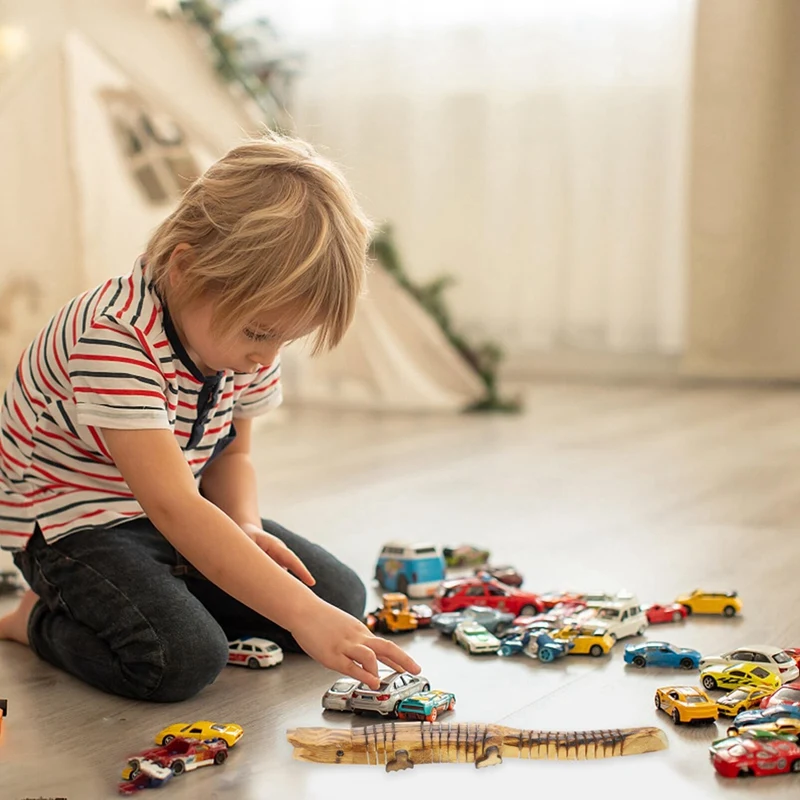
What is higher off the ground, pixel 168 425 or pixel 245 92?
pixel 245 92

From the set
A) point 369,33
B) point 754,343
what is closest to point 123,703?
point 754,343

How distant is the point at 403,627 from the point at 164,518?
32cm

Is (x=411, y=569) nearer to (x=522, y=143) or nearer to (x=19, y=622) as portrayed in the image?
(x=19, y=622)

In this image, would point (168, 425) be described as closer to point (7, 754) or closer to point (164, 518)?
point (164, 518)

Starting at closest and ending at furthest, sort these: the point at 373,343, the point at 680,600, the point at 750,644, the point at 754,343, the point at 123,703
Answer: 1. the point at 123,703
2. the point at 750,644
3. the point at 680,600
4. the point at 373,343
5. the point at 754,343

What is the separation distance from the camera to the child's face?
952mm

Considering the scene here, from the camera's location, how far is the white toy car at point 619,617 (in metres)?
1.14

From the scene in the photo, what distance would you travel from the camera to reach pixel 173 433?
1.00 meters

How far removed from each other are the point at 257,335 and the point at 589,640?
0.42 metres

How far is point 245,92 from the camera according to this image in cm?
250

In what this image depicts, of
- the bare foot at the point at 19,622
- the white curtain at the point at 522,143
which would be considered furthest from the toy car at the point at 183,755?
the white curtain at the point at 522,143

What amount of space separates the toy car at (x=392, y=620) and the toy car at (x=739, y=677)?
1.00ft

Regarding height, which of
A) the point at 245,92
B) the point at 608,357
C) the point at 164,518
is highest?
the point at 245,92

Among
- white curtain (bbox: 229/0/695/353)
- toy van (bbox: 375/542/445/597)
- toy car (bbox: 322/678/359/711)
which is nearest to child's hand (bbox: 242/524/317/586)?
toy car (bbox: 322/678/359/711)
